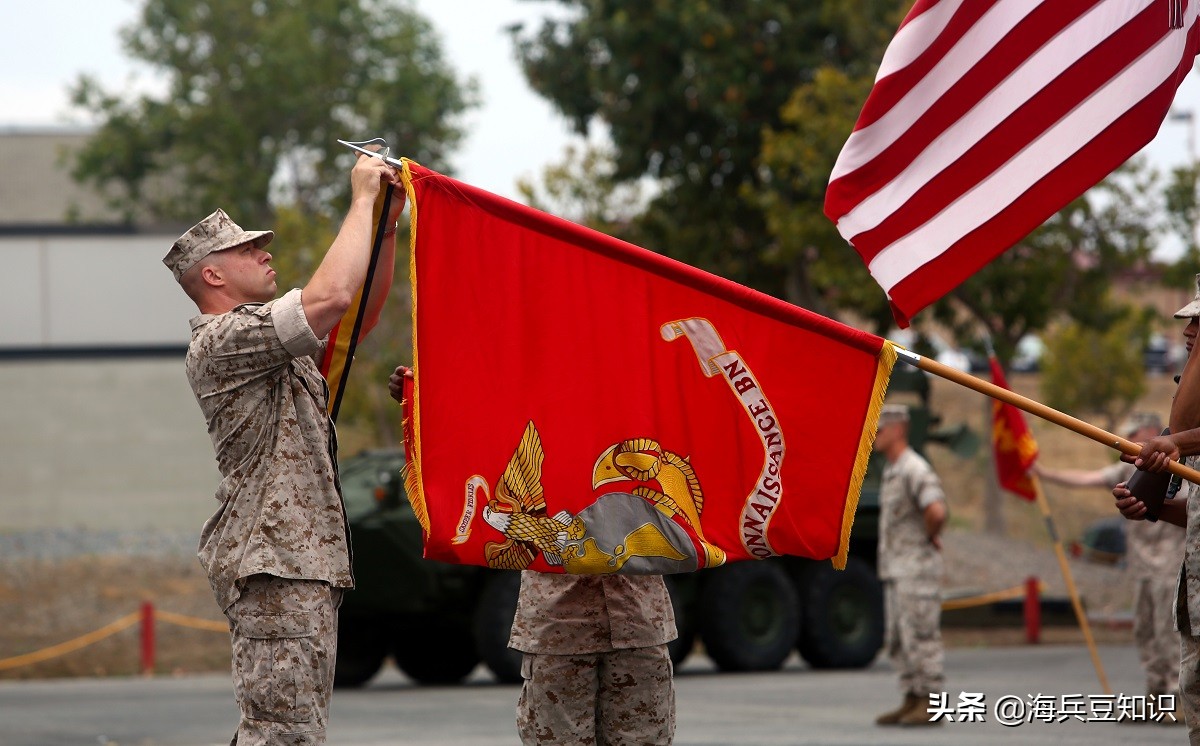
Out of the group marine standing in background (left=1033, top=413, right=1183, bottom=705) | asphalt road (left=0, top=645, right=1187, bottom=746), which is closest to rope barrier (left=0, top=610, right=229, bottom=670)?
asphalt road (left=0, top=645, right=1187, bottom=746)

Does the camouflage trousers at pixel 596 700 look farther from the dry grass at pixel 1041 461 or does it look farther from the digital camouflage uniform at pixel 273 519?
the dry grass at pixel 1041 461

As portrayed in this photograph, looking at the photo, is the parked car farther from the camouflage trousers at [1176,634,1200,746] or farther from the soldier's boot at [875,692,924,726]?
the camouflage trousers at [1176,634,1200,746]

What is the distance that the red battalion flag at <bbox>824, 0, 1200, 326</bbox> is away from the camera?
237 inches

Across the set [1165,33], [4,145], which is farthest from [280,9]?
[1165,33]

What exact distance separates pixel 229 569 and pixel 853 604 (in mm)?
12364

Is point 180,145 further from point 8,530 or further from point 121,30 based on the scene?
point 8,530

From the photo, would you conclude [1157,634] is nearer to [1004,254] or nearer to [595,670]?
[595,670]

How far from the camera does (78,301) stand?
90.0 feet

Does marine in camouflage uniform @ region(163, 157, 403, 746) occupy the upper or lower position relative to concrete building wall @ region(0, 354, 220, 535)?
lower

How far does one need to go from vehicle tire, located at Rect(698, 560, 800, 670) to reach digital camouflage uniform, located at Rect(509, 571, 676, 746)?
10052mm

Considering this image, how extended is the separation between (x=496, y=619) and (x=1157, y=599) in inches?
220

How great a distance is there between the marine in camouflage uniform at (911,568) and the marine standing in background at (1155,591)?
1.13 m

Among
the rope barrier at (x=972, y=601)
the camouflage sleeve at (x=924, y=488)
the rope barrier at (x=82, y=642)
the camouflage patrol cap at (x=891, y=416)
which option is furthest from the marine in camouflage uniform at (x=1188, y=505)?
the rope barrier at (x=972, y=601)

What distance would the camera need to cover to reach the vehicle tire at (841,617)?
54.3 feet
